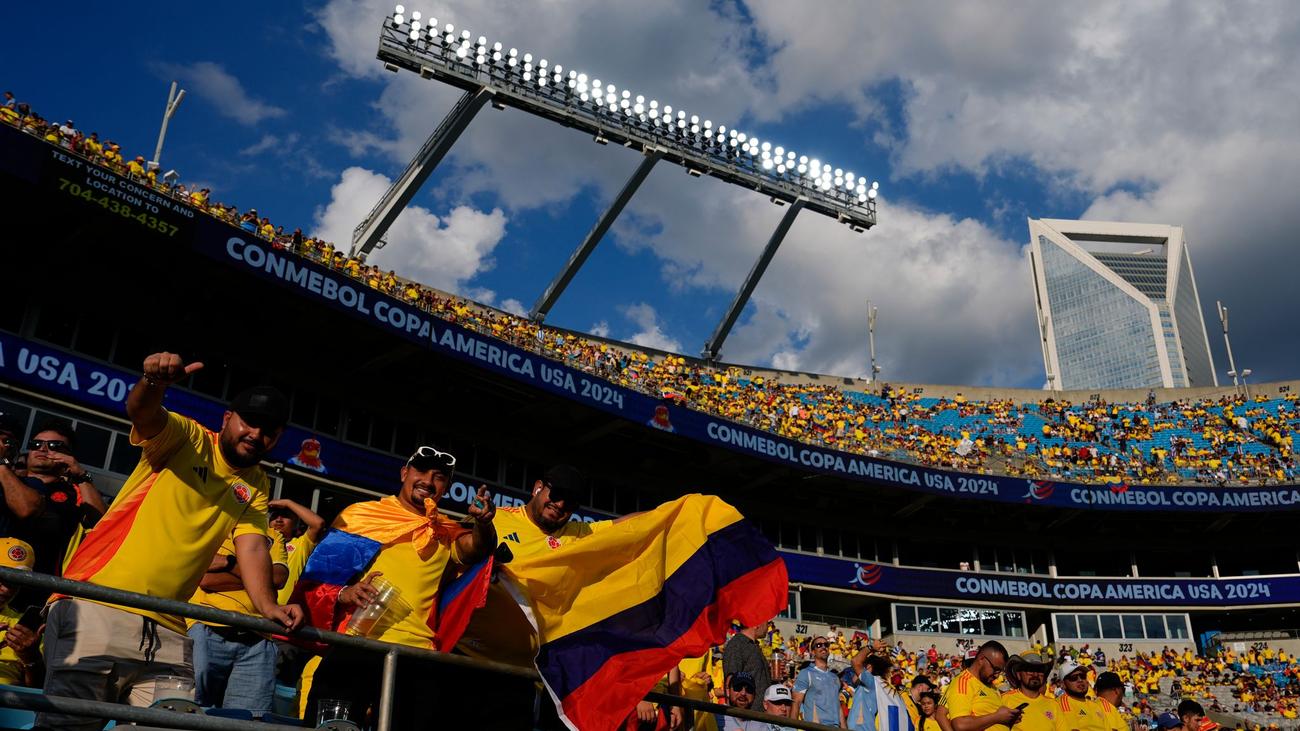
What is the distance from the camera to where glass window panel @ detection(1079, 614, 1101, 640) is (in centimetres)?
3638

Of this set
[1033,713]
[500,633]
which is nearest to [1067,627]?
[1033,713]

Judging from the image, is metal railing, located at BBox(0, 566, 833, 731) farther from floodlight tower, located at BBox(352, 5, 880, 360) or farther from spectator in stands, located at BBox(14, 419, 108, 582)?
floodlight tower, located at BBox(352, 5, 880, 360)

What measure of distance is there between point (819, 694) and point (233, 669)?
18.5ft

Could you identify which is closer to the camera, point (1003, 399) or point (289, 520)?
point (289, 520)

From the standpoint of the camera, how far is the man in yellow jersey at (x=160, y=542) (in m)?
3.42

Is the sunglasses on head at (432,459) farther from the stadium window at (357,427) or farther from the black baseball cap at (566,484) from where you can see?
the stadium window at (357,427)

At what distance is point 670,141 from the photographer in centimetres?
3641

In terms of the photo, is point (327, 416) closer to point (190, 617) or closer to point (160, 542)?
point (160, 542)

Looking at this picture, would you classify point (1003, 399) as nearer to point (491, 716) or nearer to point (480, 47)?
point (480, 47)

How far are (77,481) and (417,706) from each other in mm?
2486

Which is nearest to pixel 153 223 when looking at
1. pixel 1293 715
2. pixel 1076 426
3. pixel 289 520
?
pixel 289 520

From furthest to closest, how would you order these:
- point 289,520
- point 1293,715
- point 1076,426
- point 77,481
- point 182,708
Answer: point 1076,426, point 1293,715, point 289,520, point 77,481, point 182,708

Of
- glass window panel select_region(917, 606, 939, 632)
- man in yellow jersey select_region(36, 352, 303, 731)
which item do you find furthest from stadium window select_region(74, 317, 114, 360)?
glass window panel select_region(917, 606, 939, 632)

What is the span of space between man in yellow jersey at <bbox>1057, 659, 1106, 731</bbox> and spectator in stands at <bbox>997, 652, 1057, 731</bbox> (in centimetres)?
21
